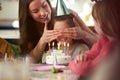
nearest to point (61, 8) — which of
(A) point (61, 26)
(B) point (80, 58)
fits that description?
(A) point (61, 26)

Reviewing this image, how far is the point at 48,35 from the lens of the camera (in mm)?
736

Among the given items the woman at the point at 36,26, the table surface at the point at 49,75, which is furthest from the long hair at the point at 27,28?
the table surface at the point at 49,75

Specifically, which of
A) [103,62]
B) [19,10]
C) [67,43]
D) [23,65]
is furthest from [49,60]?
[103,62]

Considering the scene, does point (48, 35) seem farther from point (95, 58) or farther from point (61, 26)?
point (95, 58)

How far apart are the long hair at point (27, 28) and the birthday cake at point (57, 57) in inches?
2.6

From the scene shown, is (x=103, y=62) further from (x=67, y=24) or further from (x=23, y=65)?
(x=67, y=24)

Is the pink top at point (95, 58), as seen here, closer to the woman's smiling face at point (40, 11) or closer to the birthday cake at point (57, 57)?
the birthday cake at point (57, 57)

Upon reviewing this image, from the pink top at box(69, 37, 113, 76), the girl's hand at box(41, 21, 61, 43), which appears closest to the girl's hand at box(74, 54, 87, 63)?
the pink top at box(69, 37, 113, 76)

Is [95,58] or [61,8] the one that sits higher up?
[61,8]

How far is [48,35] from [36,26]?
0.05 metres

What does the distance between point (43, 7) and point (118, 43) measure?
0.48 m

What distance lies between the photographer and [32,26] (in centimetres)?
74

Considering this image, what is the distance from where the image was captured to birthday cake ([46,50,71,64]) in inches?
26.8

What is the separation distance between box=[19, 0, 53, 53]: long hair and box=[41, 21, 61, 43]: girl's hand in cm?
1
